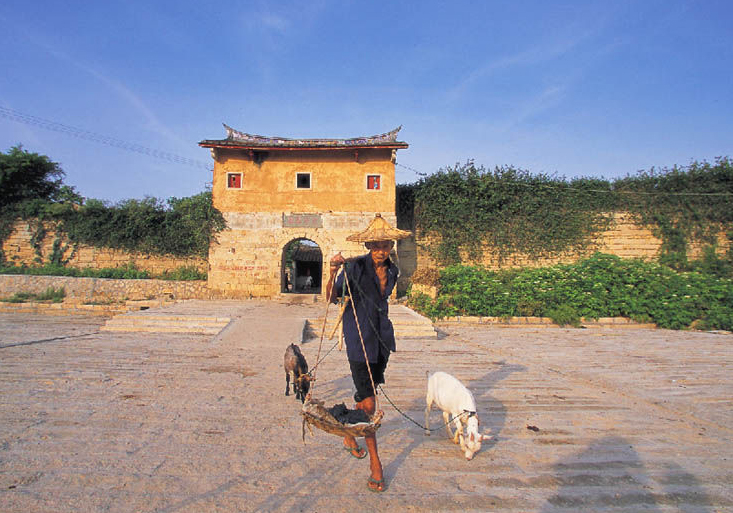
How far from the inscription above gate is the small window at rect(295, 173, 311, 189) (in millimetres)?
1239

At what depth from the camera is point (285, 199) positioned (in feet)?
48.5

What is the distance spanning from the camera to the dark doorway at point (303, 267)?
72.9ft

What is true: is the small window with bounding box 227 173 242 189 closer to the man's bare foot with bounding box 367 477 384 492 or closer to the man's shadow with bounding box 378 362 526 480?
the man's shadow with bounding box 378 362 526 480

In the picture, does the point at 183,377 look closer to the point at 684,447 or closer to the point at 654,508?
the point at 654,508

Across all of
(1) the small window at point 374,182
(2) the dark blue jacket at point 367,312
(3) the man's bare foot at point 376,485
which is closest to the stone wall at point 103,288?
(1) the small window at point 374,182

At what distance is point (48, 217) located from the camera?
16328 mm

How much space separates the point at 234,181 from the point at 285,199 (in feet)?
7.40

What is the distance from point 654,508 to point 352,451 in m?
1.96

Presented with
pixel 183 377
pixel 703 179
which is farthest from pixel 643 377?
→ pixel 703 179

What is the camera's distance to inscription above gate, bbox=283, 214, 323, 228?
1465 centimetres

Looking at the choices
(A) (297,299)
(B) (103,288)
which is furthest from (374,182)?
(B) (103,288)

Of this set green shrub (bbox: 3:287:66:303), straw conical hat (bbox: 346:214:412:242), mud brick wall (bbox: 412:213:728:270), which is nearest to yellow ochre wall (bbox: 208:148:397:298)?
mud brick wall (bbox: 412:213:728:270)

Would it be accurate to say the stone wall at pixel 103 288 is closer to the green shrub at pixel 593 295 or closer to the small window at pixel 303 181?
the small window at pixel 303 181

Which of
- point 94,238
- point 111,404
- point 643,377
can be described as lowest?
point 643,377
